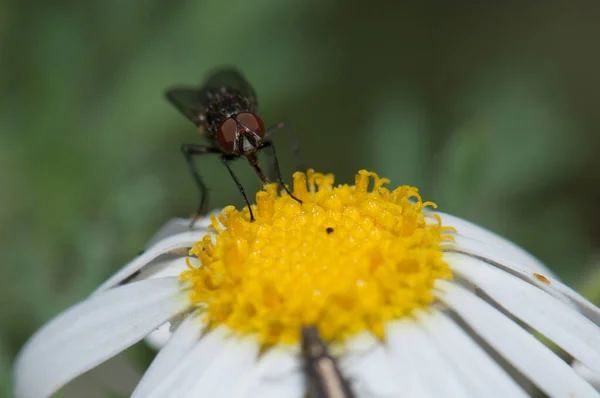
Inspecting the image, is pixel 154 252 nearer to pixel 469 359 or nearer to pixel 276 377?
pixel 276 377

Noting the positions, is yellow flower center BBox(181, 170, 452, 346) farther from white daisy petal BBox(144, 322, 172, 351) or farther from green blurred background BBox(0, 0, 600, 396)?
green blurred background BBox(0, 0, 600, 396)

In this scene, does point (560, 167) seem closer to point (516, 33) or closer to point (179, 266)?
point (516, 33)

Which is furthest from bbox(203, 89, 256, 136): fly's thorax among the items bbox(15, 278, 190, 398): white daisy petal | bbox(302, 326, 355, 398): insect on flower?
bbox(302, 326, 355, 398): insect on flower

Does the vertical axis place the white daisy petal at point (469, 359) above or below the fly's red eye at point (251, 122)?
below

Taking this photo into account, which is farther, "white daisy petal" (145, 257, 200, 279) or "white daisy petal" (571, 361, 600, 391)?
"white daisy petal" (145, 257, 200, 279)

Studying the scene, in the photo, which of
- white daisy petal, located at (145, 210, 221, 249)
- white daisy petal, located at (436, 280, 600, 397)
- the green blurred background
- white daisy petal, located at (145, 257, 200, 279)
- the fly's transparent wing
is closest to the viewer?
white daisy petal, located at (436, 280, 600, 397)

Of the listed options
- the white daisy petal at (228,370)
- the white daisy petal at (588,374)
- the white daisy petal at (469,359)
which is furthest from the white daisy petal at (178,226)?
the white daisy petal at (588,374)

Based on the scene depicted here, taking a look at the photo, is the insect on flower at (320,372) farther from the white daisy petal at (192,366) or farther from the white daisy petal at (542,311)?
the white daisy petal at (542,311)
